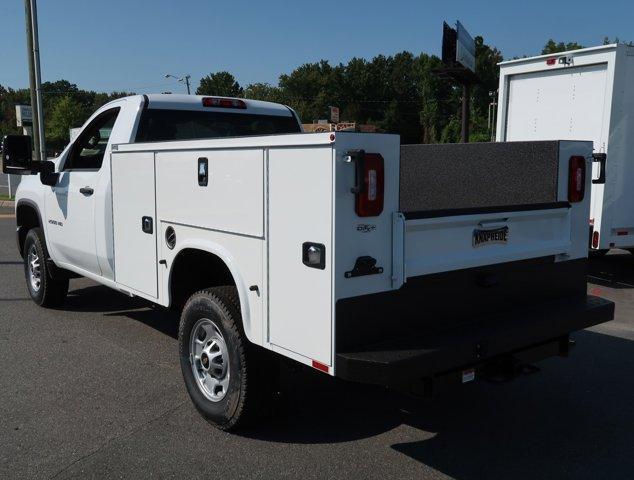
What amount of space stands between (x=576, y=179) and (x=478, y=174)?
703mm

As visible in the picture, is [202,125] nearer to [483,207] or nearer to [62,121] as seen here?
[483,207]

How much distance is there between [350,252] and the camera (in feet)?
10.3

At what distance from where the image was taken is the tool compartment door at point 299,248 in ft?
10.3

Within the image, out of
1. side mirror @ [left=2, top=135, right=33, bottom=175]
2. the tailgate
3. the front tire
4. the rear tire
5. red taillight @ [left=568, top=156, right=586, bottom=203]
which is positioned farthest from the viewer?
the rear tire

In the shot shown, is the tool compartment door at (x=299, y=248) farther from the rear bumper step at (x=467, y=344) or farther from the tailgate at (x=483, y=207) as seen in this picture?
the tailgate at (x=483, y=207)

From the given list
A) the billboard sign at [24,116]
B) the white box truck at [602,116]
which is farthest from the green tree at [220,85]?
the white box truck at [602,116]

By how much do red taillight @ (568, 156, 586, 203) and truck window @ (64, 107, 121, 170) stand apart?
3.73m

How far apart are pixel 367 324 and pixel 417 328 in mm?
388

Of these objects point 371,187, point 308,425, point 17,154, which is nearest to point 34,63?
point 17,154

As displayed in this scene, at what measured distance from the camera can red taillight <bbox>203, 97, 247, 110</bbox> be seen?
5809 millimetres

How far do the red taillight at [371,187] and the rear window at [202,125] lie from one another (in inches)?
109

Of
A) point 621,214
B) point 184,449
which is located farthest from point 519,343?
point 621,214

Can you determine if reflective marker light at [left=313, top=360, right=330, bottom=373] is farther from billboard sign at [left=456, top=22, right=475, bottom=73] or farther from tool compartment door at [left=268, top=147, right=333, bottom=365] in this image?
billboard sign at [left=456, top=22, right=475, bottom=73]

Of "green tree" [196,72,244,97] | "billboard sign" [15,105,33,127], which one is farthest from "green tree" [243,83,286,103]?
"billboard sign" [15,105,33,127]
